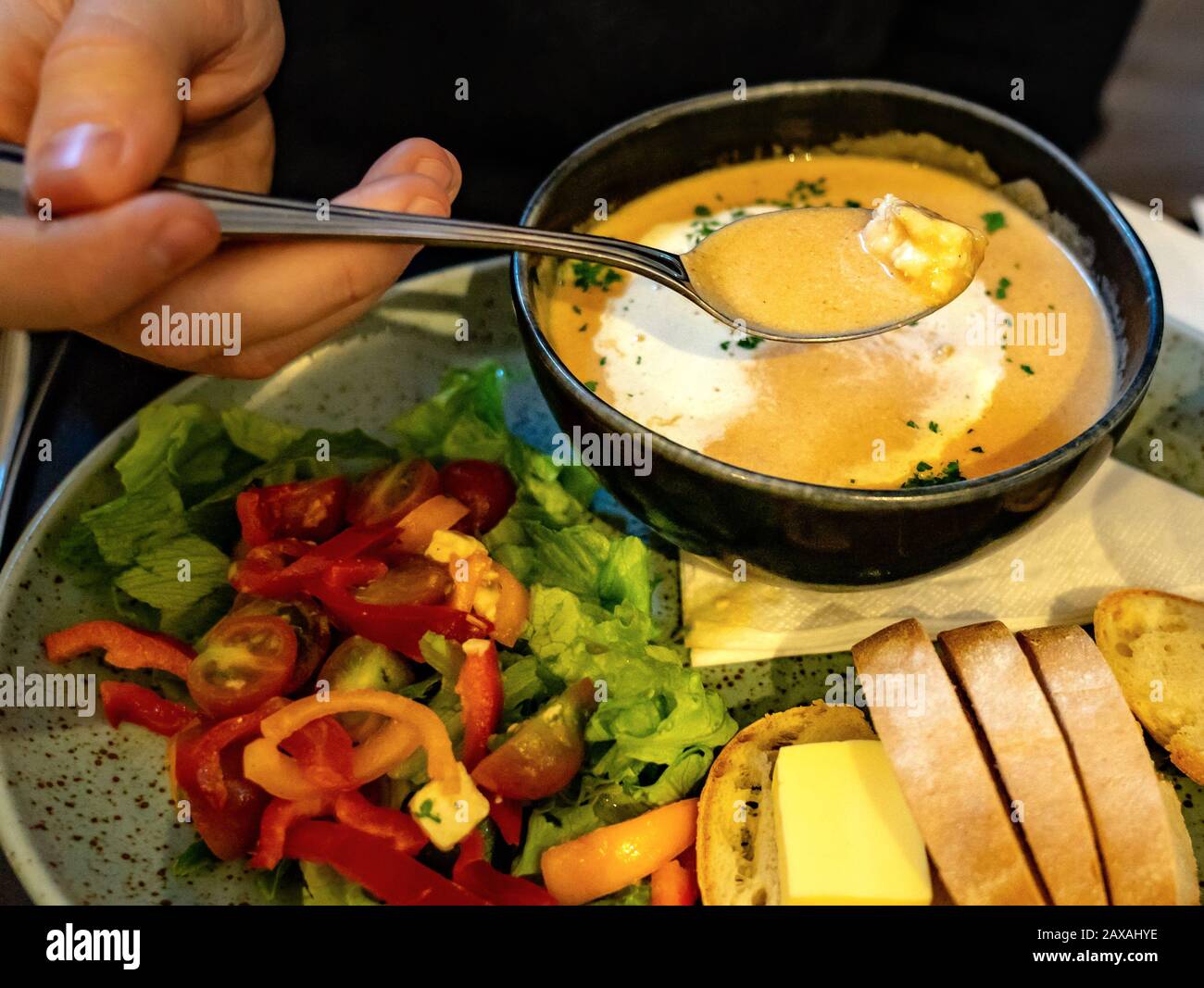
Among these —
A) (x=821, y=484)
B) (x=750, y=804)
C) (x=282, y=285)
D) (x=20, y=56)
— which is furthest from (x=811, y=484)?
(x=20, y=56)

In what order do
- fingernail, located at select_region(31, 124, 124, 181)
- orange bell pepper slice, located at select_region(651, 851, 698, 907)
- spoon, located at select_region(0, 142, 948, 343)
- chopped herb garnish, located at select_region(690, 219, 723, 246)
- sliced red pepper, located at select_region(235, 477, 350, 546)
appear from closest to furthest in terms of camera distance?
fingernail, located at select_region(31, 124, 124, 181) → spoon, located at select_region(0, 142, 948, 343) → orange bell pepper slice, located at select_region(651, 851, 698, 907) → sliced red pepper, located at select_region(235, 477, 350, 546) → chopped herb garnish, located at select_region(690, 219, 723, 246)

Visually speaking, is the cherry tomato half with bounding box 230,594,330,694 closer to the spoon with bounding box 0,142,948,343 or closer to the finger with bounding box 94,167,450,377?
the finger with bounding box 94,167,450,377

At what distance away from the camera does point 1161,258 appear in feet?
8.77

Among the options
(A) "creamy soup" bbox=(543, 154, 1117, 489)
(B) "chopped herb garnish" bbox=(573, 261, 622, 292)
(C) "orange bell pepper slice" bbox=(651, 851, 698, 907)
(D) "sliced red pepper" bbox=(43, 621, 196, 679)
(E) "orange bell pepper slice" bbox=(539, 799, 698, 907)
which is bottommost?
(C) "orange bell pepper slice" bbox=(651, 851, 698, 907)

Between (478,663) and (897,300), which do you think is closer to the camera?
(478,663)

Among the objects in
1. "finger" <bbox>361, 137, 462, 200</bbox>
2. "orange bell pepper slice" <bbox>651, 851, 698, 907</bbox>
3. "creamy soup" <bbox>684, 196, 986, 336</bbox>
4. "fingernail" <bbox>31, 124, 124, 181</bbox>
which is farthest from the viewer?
"creamy soup" <bbox>684, 196, 986, 336</bbox>

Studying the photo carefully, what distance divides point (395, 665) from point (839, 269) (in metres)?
1.11

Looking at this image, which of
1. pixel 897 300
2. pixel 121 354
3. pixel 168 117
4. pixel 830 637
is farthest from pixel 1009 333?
pixel 121 354

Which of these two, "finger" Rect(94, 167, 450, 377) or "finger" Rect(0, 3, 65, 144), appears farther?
"finger" Rect(0, 3, 65, 144)

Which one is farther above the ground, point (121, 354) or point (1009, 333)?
point (121, 354)

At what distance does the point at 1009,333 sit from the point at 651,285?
715mm

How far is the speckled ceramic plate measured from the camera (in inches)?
64.6

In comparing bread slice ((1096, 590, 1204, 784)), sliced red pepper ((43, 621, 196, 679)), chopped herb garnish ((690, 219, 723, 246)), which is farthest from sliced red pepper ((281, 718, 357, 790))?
bread slice ((1096, 590, 1204, 784))
